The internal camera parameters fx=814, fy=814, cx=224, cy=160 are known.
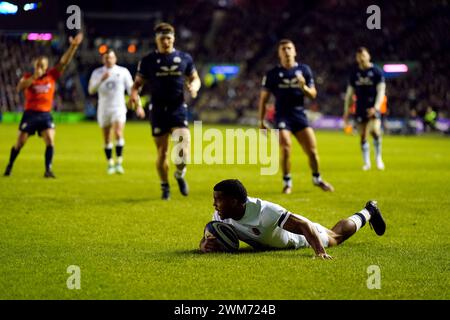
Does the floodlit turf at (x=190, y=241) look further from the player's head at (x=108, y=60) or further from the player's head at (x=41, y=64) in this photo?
the player's head at (x=108, y=60)

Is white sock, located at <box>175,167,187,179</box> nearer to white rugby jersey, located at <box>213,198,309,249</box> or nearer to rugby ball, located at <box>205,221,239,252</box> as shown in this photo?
white rugby jersey, located at <box>213,198,309,249</box>

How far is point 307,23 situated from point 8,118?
2277 cm

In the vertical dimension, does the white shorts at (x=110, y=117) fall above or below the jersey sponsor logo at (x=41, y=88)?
below

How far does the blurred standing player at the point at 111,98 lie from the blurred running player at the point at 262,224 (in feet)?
34.4

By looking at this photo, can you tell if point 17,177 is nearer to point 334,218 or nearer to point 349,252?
point 334,218

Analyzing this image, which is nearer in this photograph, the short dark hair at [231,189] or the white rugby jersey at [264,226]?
the short dark hair at [231,189]

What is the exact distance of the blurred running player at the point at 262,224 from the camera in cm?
802

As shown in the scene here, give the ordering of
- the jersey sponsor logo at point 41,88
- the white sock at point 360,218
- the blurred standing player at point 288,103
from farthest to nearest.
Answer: the jersey sponsor logo at point 41,88
the blurred standing player at point 288,103
the white sock at point 360,218

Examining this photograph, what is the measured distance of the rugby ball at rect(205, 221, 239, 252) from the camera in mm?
8430

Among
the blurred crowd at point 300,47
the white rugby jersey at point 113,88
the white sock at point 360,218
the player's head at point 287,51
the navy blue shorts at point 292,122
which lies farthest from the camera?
the blurred crowd at point 300,47

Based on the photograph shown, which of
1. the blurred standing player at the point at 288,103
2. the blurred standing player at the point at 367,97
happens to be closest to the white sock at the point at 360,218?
the blurred standing player at the point at 288,103

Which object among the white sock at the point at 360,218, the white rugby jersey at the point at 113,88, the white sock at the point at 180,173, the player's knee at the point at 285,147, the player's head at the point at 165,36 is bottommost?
the white sock at the point at 180,173

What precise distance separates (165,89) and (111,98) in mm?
5419

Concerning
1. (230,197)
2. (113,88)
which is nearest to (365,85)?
(113,88)
